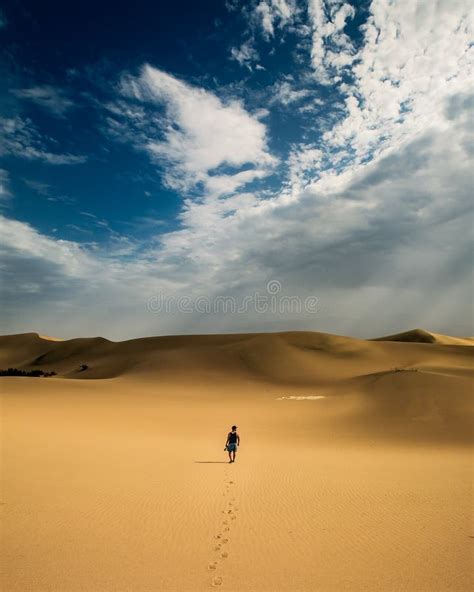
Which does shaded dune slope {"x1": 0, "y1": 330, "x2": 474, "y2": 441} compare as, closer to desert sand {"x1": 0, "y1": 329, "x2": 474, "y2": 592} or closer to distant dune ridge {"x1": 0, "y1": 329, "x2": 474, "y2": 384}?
distant dune ridge {"x1": 0, "y1": 329, "x2": 474, "y2": 384}

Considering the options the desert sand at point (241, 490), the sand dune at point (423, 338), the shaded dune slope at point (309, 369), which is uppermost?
the sand dune at point (423, 338)

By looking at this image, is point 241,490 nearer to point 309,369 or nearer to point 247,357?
point 309,369

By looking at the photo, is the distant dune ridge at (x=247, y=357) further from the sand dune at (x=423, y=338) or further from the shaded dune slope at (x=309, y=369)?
the sand dune at (x=423, y=338)

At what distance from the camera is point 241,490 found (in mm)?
9461

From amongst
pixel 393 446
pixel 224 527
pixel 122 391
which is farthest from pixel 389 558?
pixel 122 391

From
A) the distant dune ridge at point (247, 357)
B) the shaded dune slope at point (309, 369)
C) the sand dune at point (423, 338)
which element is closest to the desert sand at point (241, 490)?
the shaded dune slope at point (309, 369)

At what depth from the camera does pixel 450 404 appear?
21.2 metres

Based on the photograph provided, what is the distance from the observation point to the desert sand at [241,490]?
18.0ft

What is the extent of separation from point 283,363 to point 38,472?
119 ft

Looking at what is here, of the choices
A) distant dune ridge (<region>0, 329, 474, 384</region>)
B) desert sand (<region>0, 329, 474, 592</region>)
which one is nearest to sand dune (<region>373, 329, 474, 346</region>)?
distant dune ridge (<region>0, 329, 474, 384</region>)

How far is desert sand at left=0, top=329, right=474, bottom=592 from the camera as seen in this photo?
549 centimetres

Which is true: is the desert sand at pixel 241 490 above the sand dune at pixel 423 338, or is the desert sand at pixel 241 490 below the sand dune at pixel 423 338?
below

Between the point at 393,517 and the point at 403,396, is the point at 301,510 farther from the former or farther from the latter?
the point at 403,396

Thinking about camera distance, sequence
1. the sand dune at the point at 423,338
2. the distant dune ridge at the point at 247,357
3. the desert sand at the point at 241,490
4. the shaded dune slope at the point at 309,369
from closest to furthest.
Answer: the desert sand at the point at 241,490
the shaded dune slope at the point at 309,369
the distant dune ridge at the point at 247,357
the sand dune at the point at 423,338
